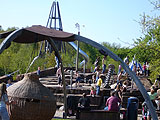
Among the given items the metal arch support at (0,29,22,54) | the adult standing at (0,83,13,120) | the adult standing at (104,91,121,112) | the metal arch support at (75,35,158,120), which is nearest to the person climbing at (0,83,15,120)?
the adult standing at (0,83,13,120)

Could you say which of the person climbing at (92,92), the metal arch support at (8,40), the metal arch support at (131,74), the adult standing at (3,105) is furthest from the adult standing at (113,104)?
the adult standing at (3,105)

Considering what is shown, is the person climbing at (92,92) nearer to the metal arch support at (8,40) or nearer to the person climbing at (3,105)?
the metal arch support at (8,40)

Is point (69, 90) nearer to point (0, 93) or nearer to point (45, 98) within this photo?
point (45, 98)

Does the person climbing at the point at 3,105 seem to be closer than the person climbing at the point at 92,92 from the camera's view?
Yes

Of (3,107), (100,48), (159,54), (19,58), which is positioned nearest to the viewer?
(3,107)

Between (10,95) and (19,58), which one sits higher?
(19,58)

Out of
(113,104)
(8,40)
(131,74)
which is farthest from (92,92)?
(8,40)

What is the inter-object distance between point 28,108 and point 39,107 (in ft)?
1.23

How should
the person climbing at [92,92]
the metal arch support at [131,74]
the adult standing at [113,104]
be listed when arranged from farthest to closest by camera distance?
the person climbing at [92,92] → the adult standing at [113,104] → the metal arch support at [131,74]

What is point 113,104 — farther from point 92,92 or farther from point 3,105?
point 3,105

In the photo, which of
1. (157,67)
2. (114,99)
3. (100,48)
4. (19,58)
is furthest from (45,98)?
(19,58)

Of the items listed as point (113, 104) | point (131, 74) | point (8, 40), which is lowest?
point (113, 104)

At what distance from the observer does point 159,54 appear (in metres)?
22.6

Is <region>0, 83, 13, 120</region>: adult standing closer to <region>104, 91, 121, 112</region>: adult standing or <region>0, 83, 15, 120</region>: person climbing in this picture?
<region>0, 83, 15, 120</region>: person climbing
